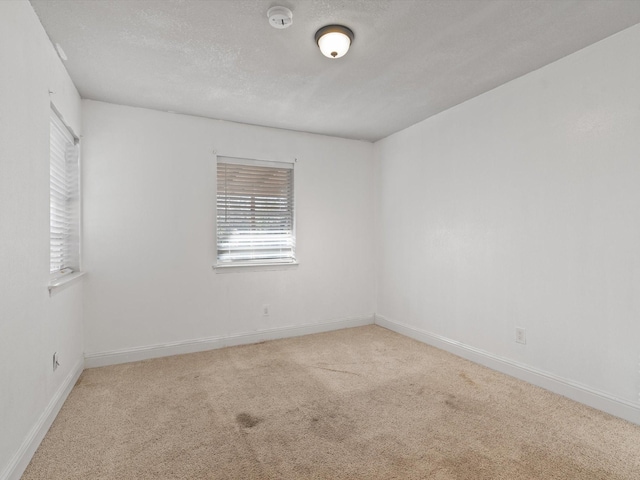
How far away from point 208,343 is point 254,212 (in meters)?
1.57

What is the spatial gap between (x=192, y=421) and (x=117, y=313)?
5.52 ft

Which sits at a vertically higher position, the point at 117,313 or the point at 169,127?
the point at 169,127

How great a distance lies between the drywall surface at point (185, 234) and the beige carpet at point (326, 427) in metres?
0.61

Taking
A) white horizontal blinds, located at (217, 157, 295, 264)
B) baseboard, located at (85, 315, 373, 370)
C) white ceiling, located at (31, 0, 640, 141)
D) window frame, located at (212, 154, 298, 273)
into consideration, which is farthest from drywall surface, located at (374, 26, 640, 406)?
white horizontal blinds, located at (217, 157, 295, 264)

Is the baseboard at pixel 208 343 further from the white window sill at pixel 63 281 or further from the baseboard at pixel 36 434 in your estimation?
the white window sill at pixel 63 281

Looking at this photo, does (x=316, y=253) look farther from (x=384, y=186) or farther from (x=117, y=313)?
(x=117, y=313)

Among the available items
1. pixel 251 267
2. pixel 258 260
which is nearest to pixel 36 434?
pixel 251 267

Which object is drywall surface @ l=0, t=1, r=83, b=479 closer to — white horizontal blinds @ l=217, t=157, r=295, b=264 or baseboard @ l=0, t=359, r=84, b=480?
baseboard @ l=0, t=359, r=84, b=480

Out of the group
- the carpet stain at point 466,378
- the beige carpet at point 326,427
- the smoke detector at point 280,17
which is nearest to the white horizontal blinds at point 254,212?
the beige carpet at point 326,427

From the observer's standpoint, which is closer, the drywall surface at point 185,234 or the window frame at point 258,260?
the drywall surface at point 185,234

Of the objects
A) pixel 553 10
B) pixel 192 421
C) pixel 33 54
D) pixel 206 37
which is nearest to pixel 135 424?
pixel 192 421

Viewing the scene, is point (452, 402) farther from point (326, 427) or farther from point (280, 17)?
point (280, 17)

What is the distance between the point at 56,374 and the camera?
2.47 metres

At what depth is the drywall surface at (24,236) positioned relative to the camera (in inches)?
66.2
